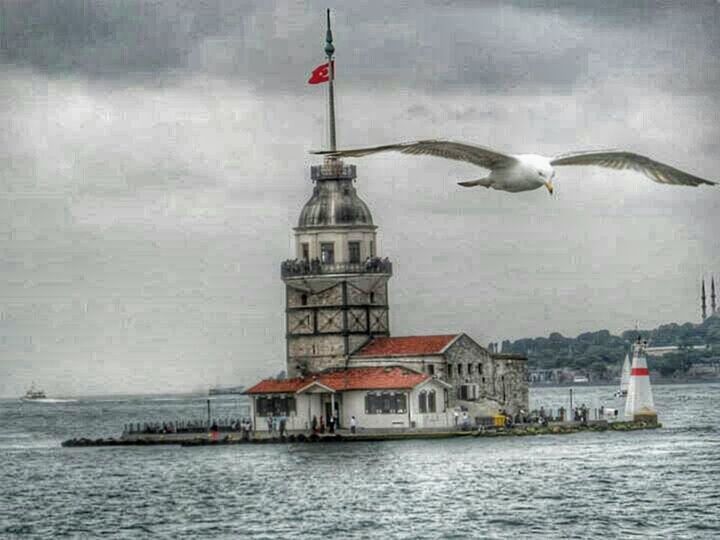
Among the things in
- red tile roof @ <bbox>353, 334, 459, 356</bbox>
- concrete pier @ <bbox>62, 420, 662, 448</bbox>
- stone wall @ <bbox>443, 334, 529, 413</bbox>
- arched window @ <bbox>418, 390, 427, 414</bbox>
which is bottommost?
concrete pier @ <bbox>62, 420, 662, 448</bbox>

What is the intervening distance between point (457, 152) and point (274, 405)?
63.9m

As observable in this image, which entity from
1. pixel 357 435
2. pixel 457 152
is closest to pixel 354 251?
pixel 357 435

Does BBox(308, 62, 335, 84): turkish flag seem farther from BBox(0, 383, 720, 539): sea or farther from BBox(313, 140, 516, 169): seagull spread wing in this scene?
BBox(313, 140, 516, 169): seagull spread wing

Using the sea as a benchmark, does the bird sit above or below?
above

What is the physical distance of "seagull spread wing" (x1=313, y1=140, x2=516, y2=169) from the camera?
32.4 metres

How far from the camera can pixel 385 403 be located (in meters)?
93.3

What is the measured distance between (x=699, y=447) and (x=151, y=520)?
31191 mm

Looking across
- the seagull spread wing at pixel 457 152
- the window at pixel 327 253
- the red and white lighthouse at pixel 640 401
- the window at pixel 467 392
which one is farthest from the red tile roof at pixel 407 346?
the seagull spread wing at pixel 457 152

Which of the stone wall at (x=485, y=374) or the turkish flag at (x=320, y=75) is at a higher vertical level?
the turkish flag at (x=320, y=75)

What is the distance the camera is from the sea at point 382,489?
2371 inches

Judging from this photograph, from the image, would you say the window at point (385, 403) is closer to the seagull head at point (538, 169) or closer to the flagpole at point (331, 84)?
the flagpole at point (331, 84)

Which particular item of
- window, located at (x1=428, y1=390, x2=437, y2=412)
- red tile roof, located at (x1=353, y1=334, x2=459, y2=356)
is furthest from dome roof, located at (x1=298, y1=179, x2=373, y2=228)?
window, located at (x1=428, y1=390, x2=437, y2=412)

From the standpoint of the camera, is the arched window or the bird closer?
the bird

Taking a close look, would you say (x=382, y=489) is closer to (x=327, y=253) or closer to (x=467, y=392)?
(x=467, y=392)
